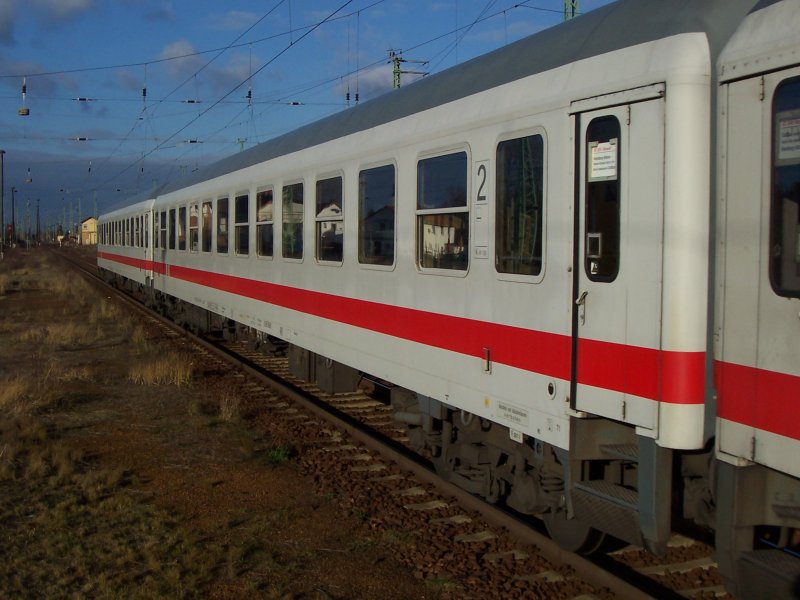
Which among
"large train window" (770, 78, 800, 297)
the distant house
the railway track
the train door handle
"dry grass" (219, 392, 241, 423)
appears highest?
the distant house

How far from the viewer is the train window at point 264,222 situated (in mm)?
11578

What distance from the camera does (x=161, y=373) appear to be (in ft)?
42.7

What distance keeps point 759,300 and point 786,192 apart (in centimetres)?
52

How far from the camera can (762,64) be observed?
389 centimetres

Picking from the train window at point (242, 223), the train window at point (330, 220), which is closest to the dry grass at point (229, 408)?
the train window at point (330, 220)

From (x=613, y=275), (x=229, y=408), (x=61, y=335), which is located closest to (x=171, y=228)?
(x=61, y=335)

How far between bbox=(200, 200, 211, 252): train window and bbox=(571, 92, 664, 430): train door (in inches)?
456

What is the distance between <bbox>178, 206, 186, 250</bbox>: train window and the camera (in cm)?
1817

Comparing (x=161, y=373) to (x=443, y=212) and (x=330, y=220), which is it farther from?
(x=443, y=212)

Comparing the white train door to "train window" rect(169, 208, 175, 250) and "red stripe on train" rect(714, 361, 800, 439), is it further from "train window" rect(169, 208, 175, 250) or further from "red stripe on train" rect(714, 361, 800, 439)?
"train window" rect(169, 208, 175, 250)

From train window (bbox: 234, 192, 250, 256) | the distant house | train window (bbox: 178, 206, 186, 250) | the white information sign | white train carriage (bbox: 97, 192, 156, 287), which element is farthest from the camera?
the distant house

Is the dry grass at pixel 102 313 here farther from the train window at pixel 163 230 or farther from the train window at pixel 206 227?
the train window at pixel 206 227

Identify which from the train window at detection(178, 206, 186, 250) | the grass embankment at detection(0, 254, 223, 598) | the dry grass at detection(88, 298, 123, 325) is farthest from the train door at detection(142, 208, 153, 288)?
the grass embankment at detection(0, 254, 223, 598)

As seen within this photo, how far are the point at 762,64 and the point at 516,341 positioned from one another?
2347mm
